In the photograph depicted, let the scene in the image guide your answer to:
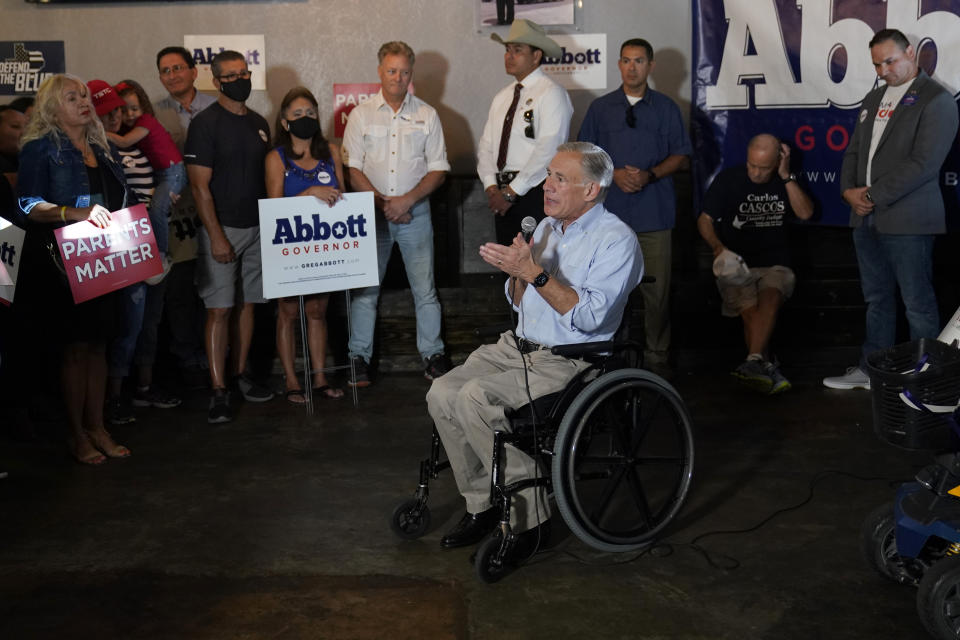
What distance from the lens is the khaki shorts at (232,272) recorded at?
16.5 ft

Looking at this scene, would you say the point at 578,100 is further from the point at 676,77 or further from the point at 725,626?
the point at 725,626

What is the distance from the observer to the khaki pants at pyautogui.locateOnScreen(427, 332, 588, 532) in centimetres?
317

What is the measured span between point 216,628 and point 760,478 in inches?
86.6

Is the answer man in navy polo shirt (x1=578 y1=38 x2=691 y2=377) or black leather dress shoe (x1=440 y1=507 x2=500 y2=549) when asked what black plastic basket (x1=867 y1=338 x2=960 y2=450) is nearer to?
black leather dress shoe (x1=440 y1=507 x2=500 y2=549)

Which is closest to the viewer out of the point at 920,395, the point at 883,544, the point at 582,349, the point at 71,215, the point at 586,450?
the point at 920,395

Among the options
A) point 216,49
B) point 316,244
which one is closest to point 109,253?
point 316,244

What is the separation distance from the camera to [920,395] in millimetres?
2770

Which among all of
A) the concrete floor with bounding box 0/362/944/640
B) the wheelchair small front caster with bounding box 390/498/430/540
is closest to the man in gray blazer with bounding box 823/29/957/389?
the concrete floor with bounding box 0/362/944/640

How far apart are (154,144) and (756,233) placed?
3.11 meters

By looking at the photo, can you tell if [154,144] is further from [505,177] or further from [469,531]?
[469,531]

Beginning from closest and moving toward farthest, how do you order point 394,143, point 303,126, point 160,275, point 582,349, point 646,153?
point 582,349
point 160,275
point 303,126
point 394,143
point 646,153

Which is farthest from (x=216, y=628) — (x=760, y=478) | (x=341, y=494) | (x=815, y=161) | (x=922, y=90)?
(x=815, y=161)

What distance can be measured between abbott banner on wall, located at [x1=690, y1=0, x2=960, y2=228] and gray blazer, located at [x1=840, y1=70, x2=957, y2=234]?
77 centimetres

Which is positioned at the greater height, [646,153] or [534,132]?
[534,132]
